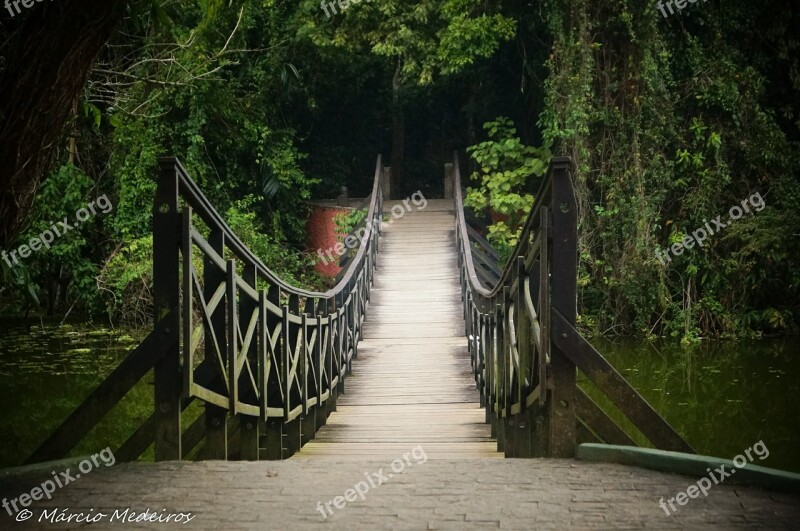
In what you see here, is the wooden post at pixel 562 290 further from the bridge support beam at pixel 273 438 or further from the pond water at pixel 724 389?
the pond water at pixel 724 389

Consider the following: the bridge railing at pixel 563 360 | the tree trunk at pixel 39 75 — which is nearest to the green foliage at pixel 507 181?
the bridge railing at pixel 563 360

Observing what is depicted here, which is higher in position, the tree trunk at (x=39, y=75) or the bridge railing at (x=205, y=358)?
the tree trunk at (x=39, y=75)

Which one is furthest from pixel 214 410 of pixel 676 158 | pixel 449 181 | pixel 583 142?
pixel 449 181

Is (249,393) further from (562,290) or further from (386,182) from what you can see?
(386,182)

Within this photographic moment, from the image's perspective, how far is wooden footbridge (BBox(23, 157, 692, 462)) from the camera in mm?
4203

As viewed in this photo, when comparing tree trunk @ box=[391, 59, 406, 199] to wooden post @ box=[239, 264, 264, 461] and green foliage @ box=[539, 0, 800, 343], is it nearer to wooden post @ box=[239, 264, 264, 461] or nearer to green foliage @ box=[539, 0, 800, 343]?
green foliage @ box=[539, 0, 800, 343]

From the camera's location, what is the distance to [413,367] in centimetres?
1132

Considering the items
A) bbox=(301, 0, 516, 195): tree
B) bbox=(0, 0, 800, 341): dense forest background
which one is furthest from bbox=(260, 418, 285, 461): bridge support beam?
bbox=(301, 0, 516, 195): tree

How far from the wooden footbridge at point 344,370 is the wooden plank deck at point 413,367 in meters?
0.04

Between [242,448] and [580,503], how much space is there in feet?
9.33

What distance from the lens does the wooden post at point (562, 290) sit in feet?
13.7

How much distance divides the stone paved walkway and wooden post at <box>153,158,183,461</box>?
23cm

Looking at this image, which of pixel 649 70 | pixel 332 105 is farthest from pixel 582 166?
pixel 332 105

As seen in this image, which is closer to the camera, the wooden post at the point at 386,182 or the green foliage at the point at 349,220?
the green foliage at the point at 349,220
